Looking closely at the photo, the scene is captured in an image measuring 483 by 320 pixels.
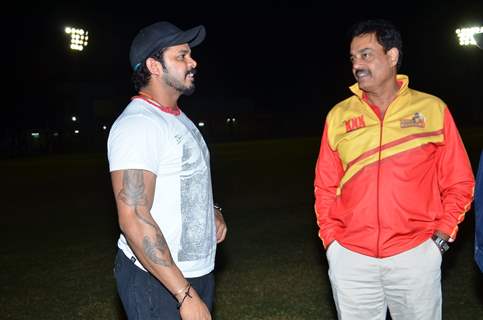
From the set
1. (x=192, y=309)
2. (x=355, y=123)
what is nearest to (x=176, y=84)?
(x=192, y=309)

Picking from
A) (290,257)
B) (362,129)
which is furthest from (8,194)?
(362,129)

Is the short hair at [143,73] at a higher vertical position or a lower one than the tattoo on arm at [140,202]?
higher

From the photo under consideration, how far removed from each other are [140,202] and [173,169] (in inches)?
9.4

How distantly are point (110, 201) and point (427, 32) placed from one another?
5551cm

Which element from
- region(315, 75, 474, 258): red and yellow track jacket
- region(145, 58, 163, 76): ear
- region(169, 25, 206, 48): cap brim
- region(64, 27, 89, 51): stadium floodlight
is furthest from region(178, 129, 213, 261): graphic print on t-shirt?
region(64, 27, 89, 51): stadium floodlight

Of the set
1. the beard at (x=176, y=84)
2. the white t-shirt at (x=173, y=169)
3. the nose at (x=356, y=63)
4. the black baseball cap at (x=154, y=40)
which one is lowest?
the white t-shirt at (x=173, y=169)

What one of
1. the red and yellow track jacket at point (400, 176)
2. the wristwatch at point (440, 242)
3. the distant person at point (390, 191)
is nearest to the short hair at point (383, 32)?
the distant person at point (390, 191)

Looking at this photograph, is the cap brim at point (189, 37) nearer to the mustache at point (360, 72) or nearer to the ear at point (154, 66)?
the ear at point (154, 66)

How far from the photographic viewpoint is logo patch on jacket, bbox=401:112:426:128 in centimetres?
354

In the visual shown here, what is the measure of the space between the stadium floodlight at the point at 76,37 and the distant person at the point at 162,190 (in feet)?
91.5

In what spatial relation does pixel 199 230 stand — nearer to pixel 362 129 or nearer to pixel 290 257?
pixel 362 129

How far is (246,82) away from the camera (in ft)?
238

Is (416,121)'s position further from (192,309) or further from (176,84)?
(192,309)

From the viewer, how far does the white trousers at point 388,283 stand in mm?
3510
